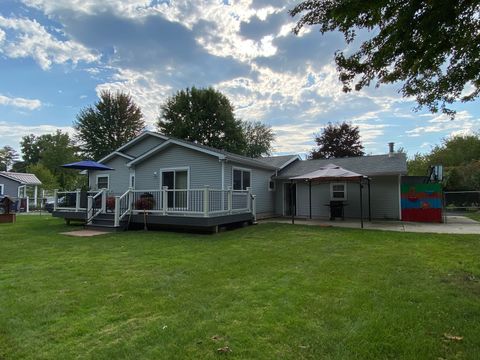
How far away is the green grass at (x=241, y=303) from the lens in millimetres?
2723

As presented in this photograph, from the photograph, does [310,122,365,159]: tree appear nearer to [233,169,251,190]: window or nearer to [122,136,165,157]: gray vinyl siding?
[233,169,251,190]: window

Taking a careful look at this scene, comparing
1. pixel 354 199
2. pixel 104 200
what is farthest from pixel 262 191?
pixel 104 200

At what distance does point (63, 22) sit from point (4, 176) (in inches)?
813

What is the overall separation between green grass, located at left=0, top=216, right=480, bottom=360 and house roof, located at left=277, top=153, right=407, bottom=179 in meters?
7.86

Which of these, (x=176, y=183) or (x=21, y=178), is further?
(x=21, y=178)

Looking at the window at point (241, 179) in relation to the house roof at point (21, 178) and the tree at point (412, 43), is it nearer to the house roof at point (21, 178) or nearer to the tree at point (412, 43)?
the tree at point (412, 43)

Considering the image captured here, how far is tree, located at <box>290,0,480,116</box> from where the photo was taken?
10.0 feet

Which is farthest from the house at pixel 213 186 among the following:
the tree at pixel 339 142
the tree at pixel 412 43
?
the tree at pixel 339 142

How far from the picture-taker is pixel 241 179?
46.3ft

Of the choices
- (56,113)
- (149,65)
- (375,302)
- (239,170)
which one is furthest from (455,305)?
(56,113)

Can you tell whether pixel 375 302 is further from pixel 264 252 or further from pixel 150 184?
pixel 150 184

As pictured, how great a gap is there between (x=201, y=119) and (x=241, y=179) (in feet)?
64.7

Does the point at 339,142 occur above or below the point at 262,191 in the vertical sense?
above

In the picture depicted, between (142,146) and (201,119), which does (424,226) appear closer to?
(142,146)
